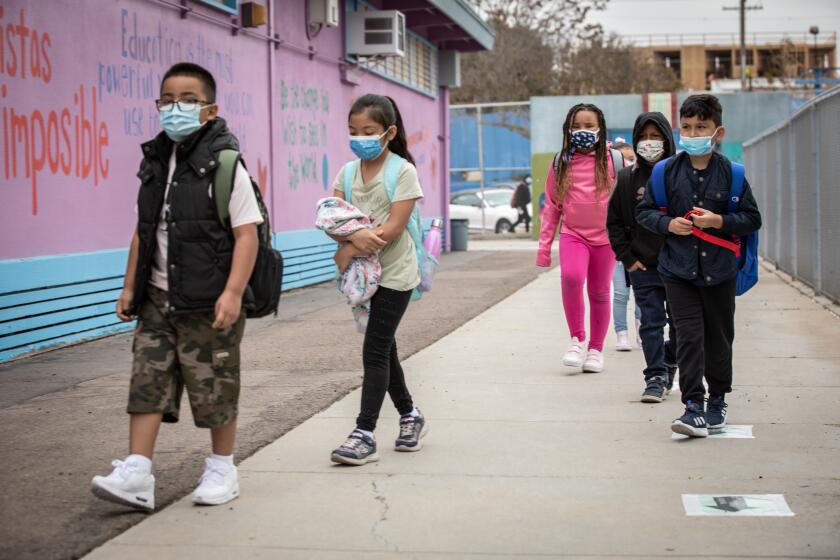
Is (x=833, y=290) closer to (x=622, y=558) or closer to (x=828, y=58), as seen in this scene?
(x=622, y=558)

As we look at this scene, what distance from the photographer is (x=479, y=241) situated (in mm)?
32438

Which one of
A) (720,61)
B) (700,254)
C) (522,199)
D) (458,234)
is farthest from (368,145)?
(720,61)

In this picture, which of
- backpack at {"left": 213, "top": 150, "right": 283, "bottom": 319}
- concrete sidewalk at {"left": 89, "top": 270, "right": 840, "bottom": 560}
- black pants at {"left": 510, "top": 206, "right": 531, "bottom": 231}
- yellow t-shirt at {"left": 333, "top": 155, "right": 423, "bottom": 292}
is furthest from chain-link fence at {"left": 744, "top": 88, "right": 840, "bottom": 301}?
black pants at {"left": 510, "top": 206, "right": 531, "bottom": 231}

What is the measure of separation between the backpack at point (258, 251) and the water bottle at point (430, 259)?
3.31ft

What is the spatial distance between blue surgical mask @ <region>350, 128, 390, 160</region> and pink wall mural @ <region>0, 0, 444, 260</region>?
14.7 ft

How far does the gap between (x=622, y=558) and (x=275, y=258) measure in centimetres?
180

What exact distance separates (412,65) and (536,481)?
1897 centimetres

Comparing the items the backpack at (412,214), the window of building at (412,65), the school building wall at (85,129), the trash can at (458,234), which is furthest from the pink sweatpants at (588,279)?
the trash can at (458,234)

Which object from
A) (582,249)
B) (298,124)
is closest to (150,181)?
(582,249)

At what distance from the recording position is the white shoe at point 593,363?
8.35 m

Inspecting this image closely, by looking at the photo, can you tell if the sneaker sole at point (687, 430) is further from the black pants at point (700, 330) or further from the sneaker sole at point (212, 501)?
the sneaker sole at point (212, 501)

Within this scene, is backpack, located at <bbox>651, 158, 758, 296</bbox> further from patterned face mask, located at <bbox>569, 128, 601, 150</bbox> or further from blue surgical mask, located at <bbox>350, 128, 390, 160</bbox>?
patterned face mask, located at <bbox>569, 128, 601, 150</bbox>

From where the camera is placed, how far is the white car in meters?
35.6

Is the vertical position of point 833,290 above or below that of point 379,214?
below
